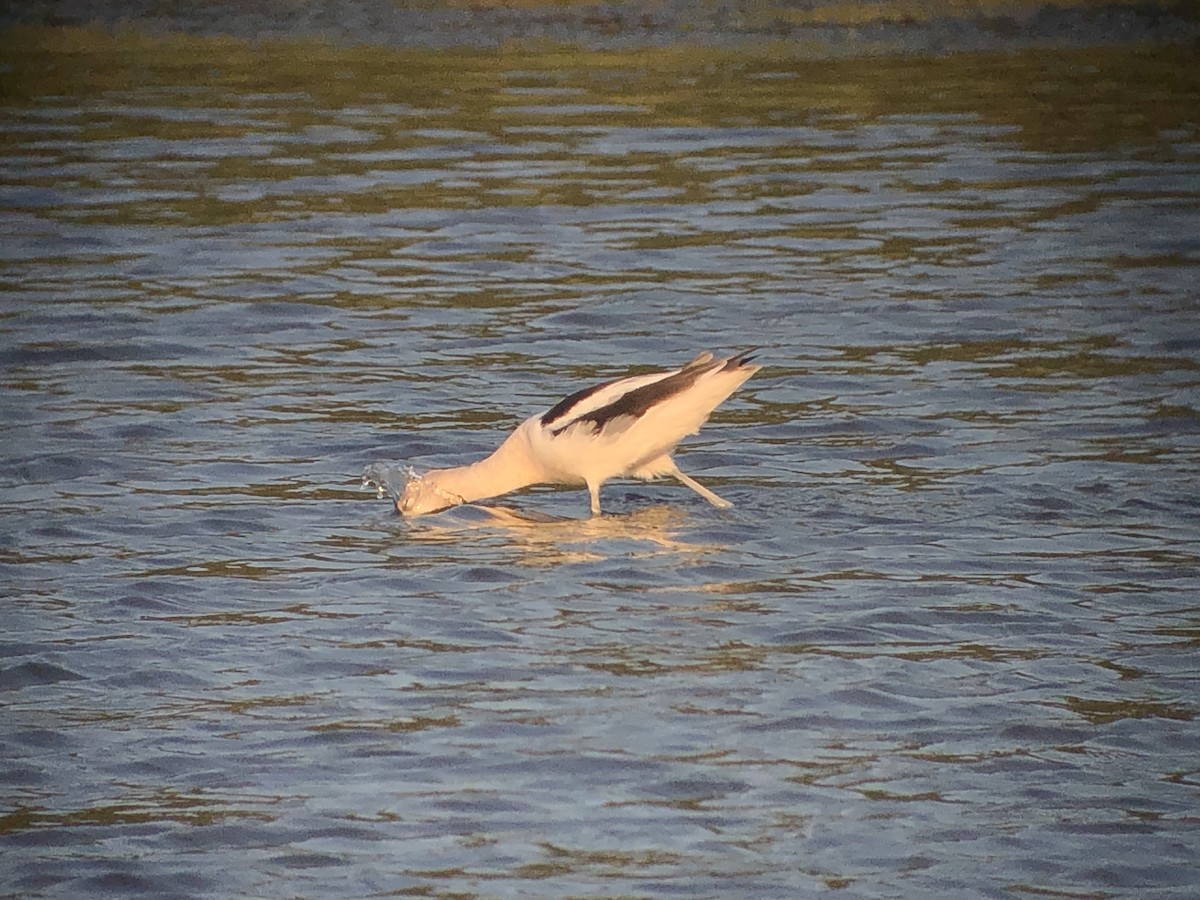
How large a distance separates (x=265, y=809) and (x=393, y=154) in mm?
16889

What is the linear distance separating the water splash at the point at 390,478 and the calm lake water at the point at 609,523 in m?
0.12

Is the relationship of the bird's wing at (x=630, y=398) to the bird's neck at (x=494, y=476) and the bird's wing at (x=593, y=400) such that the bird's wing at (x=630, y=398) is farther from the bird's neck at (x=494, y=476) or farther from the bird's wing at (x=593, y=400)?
the bird's neck at (x=494, y=476)

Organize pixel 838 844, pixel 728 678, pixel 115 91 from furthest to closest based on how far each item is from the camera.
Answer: pixel 115 91
pixel 728 678
pixel 838 844

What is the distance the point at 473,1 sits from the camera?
31.5 metres

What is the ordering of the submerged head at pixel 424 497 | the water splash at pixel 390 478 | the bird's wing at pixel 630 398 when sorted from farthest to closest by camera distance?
the water splash at pixel 390 478
the submerged head at pixel 424 497
the bird's wing at pixel 630 398

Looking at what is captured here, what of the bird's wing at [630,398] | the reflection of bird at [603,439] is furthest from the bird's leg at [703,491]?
the bird's wing at [630,398]

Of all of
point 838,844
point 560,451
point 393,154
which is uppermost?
point 393,154

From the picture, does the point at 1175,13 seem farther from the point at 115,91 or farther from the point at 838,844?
the point at 838,844

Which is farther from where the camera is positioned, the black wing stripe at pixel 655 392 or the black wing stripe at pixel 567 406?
the black wing stripe at pixel 567 406

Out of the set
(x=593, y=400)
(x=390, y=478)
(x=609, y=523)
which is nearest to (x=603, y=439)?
(x=593, y=400)

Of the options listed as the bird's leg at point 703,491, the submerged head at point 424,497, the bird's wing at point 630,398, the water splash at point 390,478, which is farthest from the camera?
the water splash at point 390,478

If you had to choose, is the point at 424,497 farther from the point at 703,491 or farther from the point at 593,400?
the point at 703,491

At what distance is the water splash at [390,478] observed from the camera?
11992 millimetres

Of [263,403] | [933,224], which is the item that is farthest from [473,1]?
[263,403]
